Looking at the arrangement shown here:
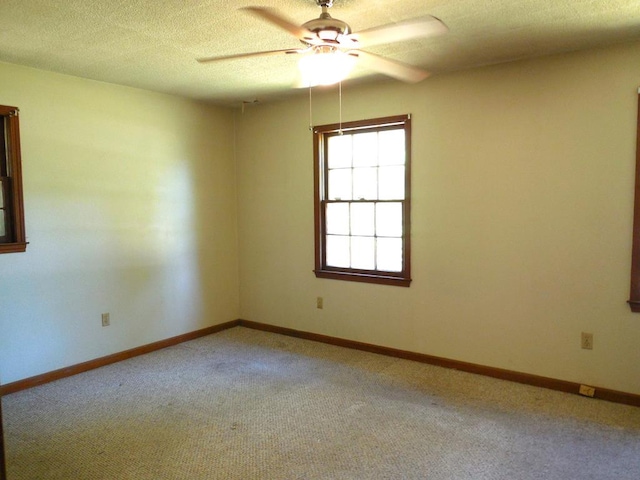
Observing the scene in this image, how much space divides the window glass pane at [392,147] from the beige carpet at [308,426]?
175cm

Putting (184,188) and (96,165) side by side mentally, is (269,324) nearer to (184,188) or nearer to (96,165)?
(184,188)

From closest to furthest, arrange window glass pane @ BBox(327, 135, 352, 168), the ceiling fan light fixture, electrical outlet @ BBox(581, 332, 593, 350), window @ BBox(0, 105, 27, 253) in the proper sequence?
the ceiling fan light fixture, electrical outlet @ BBox(581, 332, 593, 350), window @ BBox(0, 105, 27, 253), window glass pane @ BBox(327, 135, 352, 168)

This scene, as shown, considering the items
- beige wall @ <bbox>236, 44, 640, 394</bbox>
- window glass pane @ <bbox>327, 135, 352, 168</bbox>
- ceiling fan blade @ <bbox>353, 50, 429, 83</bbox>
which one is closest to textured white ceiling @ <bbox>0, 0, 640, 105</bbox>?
ceiling fan blade @ <bbox>353, 50, 429, 83</bbox>

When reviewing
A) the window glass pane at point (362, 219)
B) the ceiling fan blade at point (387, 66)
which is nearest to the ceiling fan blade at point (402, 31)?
the ceiling fan blade at point (387, 66)

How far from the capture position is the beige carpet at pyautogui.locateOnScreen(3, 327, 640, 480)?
2471 millimetres

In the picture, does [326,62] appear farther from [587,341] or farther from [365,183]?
[587,341]

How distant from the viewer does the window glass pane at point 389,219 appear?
4.18 m

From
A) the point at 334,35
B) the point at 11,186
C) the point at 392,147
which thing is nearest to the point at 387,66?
the point at 334,35

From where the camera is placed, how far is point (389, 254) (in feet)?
14.0

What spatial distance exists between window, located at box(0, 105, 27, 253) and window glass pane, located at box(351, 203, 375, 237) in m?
2.69

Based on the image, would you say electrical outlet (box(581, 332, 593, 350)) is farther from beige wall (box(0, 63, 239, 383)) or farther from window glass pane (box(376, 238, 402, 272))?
beige wall (box(0, 63, 239, 383))

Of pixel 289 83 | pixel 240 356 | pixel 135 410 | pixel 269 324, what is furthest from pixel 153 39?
pixel 269 324

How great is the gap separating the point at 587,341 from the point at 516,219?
972 mm

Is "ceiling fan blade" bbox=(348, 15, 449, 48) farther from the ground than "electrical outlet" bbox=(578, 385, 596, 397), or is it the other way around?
"ceiling fan blade" bbox=(348, 15, 449, 48)
